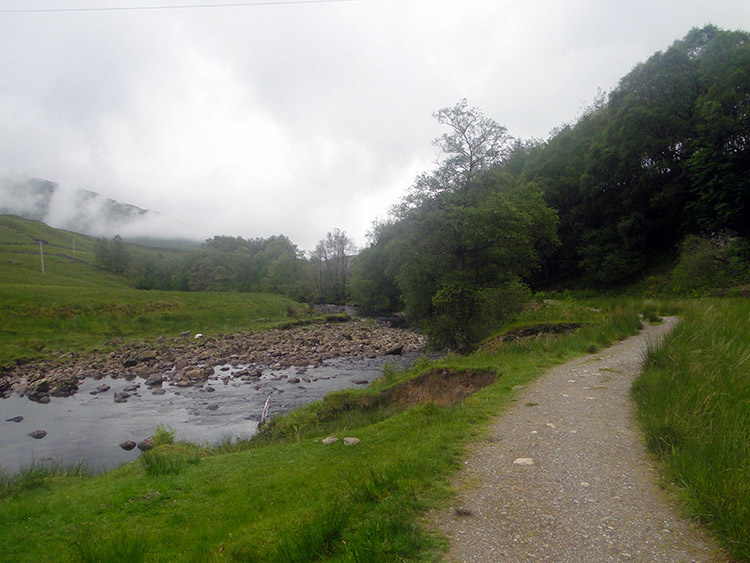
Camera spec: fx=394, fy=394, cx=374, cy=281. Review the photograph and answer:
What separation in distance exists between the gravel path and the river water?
11141 millimetres

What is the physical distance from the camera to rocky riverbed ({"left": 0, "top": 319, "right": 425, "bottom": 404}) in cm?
2338

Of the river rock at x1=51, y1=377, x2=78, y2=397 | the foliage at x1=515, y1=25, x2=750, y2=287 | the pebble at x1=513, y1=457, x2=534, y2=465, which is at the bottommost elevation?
the river rock at x1=51, y1=377, x2=78, y2=397

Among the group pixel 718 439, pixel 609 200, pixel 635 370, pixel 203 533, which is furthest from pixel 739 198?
pixel 203 533

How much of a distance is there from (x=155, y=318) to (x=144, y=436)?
35480 mm

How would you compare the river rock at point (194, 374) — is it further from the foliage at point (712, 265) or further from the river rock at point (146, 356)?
the foliage at point (712, 265)

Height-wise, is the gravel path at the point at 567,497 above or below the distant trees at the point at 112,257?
below

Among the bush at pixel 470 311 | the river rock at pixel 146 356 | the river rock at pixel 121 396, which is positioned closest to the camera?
the river rock at pixel 121 396

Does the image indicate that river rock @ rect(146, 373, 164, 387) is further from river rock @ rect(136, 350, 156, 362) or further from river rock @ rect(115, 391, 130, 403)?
river rock @ rect(136, 350, 156, 362)

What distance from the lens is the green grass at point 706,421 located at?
3629 millimetres

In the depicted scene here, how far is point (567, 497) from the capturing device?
451 centimetres

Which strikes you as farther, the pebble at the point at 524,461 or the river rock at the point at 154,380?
the river rock at the point at 154,380

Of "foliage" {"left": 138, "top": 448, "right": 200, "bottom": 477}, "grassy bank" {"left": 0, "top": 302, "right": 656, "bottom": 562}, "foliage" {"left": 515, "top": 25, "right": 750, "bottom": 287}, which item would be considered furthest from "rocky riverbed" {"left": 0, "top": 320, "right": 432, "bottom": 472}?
"foliage" {"left": 515, "top": 25, "right": 750, "bottom": 287}

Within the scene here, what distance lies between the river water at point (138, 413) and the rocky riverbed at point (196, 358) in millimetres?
1028

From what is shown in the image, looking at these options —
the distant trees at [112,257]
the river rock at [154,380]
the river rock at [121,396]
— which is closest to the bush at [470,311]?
the river rock at [121,396]
